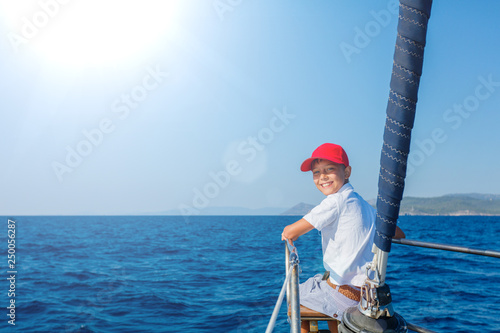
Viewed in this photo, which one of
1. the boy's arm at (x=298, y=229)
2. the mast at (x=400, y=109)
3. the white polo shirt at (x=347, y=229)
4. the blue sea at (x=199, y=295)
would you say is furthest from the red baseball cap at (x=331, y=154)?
the blue sea at (x=199, y=295)

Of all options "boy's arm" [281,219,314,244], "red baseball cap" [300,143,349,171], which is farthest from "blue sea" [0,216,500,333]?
"red baseball cap" [300,143,349,171]

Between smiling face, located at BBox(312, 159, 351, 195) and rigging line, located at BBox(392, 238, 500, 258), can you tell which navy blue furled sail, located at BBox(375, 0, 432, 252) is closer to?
rigging line, located at BBox(392, 238, 500, 258)

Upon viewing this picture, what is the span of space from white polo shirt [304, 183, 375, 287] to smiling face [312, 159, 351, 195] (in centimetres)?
15

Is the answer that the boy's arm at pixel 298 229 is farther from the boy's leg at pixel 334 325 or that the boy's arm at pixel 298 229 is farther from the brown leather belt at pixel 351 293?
the boy's leg at pixel 334 325

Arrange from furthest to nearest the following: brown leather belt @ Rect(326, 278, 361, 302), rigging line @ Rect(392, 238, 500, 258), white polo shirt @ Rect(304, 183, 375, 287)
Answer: brown leather belt @ Rect(326, 278, 361, 302) < white polo shirt @ Rect(304, 183, 375, 287) < rigging line @ Rect(392, 238, 500, 258)

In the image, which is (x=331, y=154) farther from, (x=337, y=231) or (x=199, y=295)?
(x=199, y=295)

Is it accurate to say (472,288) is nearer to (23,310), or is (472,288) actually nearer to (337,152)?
(337,152)

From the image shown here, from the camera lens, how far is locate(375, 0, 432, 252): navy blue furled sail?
1.36 m

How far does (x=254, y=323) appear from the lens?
6996 mm

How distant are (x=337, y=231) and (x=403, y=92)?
113 centimetres

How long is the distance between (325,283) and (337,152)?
925 millimetres

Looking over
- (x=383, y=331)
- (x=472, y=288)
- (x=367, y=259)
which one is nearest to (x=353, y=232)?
(x=367, y=259)

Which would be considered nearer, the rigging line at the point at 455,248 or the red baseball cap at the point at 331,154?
the rigging line at the point at 455,248

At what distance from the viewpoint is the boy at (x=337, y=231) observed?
2207 mm
